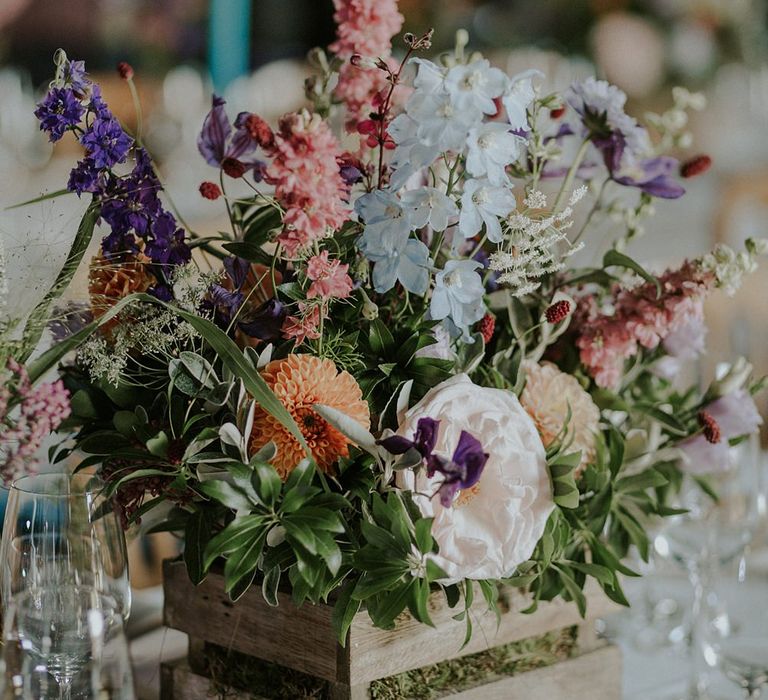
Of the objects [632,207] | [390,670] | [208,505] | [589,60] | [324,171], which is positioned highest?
[589,60]

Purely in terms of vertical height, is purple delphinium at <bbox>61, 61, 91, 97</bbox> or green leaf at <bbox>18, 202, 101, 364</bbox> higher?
purple delphinium at <bbox>61, 61, 91, 97</bbox>

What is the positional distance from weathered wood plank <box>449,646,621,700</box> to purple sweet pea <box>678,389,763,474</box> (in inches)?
6.8

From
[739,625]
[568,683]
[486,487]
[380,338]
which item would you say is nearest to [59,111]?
[380,338]

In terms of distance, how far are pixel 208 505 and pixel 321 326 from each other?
141mm

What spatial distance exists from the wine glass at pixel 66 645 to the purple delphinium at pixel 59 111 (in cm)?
28

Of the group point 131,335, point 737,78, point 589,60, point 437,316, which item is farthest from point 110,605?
point 737,78

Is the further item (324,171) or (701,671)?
(701,671)

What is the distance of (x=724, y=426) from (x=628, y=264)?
19cm

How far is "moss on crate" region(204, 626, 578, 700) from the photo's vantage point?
712 mm

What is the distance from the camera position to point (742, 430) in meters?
0.84

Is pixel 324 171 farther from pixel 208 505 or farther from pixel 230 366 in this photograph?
pixel 208 505

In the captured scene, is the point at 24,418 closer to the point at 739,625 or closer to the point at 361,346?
the point at 361,346

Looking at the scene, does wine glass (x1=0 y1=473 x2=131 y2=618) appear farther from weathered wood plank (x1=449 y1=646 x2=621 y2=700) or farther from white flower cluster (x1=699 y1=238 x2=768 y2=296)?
white flower cluster (x1=699 y1=238 x2=768 y2=296)

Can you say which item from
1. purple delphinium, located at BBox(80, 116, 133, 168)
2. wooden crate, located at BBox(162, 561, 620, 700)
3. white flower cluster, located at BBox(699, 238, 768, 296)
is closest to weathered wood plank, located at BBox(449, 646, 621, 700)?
wooden crate, located at BBox(162, 561, 620, 700)
